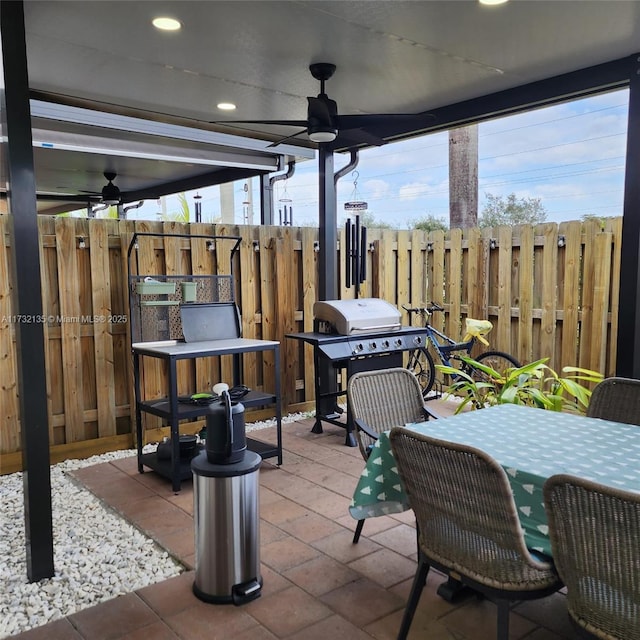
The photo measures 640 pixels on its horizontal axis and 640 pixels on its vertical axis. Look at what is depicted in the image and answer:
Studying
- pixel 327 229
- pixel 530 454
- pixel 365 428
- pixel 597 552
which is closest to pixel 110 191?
pixel 327 229

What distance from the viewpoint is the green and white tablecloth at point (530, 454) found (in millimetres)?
1810

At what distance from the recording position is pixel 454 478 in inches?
66.4

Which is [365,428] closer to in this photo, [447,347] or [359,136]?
[359,136]

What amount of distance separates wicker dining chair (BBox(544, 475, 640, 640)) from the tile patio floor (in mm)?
722

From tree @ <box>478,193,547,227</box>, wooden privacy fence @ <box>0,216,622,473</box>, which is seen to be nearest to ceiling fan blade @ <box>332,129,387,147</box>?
wooden privacy fence @ <box>0,216,622,473</box>

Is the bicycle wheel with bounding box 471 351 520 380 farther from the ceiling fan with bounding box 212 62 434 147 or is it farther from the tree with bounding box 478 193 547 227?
the tree with bounding box 478 193 547 227

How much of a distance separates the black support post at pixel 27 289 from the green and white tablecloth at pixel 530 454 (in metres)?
1.37

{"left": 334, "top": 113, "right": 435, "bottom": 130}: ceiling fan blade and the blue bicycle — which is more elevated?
{"left": 334, "top": 113, "right": 435, "bottom": 130}: ceiling fan blade

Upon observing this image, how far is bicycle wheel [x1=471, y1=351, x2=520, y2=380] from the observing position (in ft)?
17.1

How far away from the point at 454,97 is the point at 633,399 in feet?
9.11

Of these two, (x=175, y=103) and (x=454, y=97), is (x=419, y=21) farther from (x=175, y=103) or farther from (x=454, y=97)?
(x=175, y=103)

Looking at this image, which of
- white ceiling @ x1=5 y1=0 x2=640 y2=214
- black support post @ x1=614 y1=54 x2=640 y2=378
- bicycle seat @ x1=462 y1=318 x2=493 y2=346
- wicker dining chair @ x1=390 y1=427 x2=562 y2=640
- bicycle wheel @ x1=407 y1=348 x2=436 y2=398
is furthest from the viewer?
bicycle wheel @ x1=407 y1=348 x2=436 y2=398

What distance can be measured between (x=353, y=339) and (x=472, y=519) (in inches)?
112

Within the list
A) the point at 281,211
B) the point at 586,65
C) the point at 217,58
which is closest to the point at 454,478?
the point at 217,58
